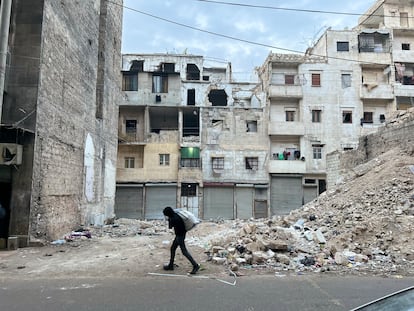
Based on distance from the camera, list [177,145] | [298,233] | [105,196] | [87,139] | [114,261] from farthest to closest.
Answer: [177,145], [105,196], [87,139], [298,233], [114,261]

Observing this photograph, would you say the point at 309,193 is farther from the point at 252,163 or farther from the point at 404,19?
the point at 404,19

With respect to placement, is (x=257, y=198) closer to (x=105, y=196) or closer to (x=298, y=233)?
(x=105, y=196)

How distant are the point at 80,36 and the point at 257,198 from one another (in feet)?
67.7

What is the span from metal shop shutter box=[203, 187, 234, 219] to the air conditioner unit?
20607 mm

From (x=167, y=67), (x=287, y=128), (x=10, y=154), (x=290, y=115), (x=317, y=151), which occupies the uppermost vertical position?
(x=167, y=67)

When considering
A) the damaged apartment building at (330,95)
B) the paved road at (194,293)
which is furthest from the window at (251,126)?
the paved road at (194,293)

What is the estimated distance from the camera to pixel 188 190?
30359 mm

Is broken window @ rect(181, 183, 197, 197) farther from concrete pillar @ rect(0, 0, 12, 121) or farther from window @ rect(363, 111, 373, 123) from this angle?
concrete pillar @ rect(0, 0, 12, 121)

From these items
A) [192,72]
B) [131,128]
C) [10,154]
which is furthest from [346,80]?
[10,154]

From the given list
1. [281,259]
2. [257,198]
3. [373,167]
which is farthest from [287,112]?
[281,259]

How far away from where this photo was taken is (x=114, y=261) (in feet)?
29.6

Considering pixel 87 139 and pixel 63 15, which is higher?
pixel 63 15

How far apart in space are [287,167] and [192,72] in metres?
13.9

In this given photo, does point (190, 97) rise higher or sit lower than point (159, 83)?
lower
